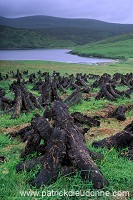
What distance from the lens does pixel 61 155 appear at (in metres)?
7.88

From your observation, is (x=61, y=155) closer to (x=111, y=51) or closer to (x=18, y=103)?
(x=18, y=103)

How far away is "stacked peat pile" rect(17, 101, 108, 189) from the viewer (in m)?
7.64

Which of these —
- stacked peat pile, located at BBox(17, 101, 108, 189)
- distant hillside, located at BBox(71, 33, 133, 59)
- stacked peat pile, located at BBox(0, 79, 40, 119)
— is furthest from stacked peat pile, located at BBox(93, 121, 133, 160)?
distant hillside, located at BBox(71, 33, 133, 59)

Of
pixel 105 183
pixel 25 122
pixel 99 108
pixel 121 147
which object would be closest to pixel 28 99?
pixel 25 122

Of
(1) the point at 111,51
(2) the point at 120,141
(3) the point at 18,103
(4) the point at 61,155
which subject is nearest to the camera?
(4) the point at 61,155

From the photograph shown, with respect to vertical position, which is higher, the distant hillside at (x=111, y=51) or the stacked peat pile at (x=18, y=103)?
the stacked peat pile at (x=18, y=103)

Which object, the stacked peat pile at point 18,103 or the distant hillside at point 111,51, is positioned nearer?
the stacked peat pile at point 18,103

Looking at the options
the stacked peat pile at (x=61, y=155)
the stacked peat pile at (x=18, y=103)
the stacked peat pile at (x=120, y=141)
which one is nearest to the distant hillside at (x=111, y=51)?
the stacked peat pile at (x=18, y=103)

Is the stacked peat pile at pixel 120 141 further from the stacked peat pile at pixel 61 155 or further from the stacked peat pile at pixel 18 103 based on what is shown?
the stacked peat pile at pixel 18 103

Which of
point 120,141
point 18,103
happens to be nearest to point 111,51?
point 18,103

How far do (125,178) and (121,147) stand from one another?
7.11ft

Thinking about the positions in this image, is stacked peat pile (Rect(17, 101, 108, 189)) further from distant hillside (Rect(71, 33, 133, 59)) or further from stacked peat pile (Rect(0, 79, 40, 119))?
distant hillside (Rect(71, 33, 133, 59))

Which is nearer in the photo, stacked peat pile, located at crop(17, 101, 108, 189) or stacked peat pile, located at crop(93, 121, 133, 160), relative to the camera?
stacked peat pile, located at crop(17, 101, 108, 189)

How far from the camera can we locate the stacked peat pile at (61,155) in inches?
301
